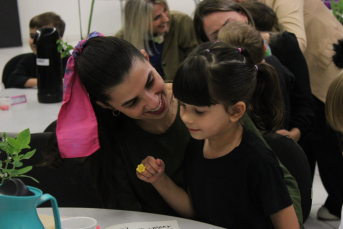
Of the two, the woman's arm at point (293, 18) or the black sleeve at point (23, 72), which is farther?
the black sleeve at point (23, 72)

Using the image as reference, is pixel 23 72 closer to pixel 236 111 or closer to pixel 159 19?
pixel 159 19

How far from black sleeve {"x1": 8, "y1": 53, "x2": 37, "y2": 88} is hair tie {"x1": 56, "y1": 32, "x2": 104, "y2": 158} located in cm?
169

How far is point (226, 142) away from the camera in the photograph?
1.06m

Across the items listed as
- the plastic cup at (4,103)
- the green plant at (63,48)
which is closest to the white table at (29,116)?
the plastic cup at (4,103)

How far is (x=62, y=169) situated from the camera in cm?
133

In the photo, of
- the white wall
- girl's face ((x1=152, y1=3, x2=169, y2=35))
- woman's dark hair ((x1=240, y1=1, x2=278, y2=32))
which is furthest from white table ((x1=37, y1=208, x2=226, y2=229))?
the white wall

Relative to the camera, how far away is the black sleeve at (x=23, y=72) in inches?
106

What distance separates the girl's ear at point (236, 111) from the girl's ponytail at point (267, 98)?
176 mm

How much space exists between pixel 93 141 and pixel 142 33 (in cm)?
186

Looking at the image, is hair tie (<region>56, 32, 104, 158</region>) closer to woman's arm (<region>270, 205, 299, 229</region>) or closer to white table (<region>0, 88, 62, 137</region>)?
woman's arm (<region>270, 205, 299, 229</region>)

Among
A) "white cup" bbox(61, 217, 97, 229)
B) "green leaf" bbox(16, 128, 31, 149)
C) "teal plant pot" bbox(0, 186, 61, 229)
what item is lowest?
"white cup" bbox(61, 217, 97, 229)

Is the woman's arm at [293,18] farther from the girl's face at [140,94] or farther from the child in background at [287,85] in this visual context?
the girl's face at [140,94]

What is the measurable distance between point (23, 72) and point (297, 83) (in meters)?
1.94

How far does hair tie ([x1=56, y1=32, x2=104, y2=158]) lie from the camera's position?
111 centimetres
